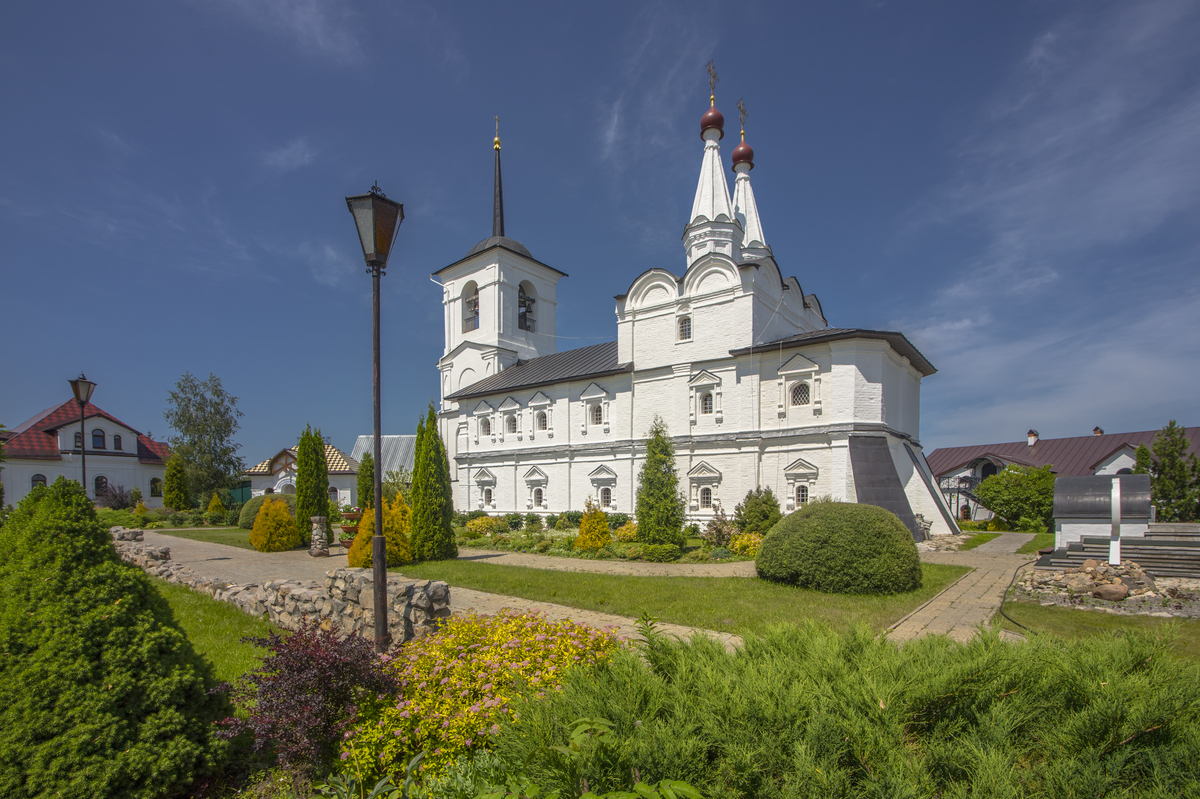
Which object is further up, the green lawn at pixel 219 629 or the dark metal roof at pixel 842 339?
the dark metal roof at pixel 842 339

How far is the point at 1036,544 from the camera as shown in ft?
61.0

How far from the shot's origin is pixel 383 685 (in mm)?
3869

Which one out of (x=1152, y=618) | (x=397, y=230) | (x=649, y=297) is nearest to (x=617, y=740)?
(x=397, y=230)

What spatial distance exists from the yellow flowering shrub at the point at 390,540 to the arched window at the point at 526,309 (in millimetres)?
18799

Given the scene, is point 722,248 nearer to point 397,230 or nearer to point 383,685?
point 397,230

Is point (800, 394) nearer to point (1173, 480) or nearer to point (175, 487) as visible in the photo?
point (1173, 480)

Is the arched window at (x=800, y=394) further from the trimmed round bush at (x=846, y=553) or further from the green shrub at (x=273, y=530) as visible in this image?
the green shrub at (x=273, y=530)

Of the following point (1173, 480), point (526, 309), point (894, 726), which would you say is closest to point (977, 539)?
point (1173, 480)

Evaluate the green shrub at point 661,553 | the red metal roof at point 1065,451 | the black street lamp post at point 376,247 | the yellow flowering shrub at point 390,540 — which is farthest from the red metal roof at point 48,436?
the red metal roof at point 1065,451

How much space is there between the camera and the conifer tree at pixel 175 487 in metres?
35.2

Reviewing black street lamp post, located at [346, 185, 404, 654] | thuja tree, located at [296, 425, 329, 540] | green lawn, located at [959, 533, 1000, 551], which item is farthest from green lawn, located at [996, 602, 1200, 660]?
thuja tree, located at [296, 425, 329, 540]

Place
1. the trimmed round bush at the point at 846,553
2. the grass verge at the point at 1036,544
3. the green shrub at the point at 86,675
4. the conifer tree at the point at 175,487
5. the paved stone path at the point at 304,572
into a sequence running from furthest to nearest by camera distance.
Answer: the conifer tree at the point at 175,487 < the grass verge at the point at 1036,544 < the trimmed round bush at the point at 846,553 < the paved stone path at the point at 304,572 < the green shrub at the point at 86,675

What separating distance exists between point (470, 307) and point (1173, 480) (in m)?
33.8

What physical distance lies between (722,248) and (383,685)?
2375 centimetres
